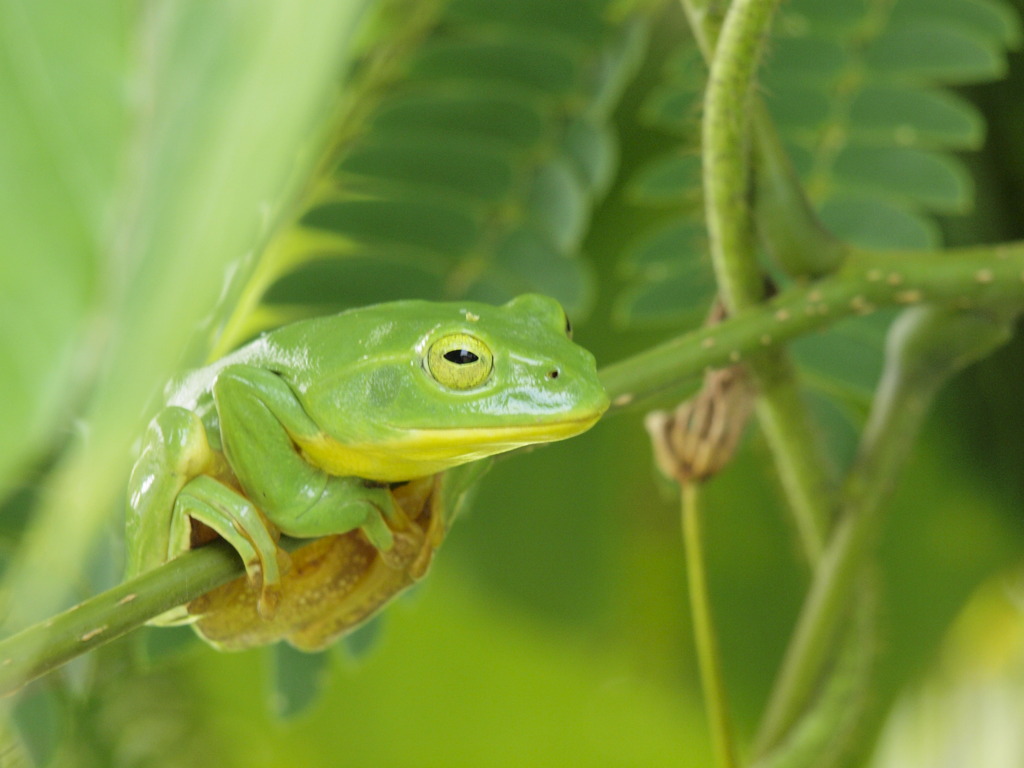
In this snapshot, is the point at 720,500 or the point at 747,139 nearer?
the point at 747,139

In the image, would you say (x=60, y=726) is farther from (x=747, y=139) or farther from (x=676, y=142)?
(x=676, y=142)

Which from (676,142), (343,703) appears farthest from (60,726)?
(676,142)

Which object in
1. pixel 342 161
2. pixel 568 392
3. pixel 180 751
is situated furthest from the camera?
pixel 180 751

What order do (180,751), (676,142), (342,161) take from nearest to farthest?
(342,161)
(180,751)
(676,142)

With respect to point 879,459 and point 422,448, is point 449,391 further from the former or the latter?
point 879,459

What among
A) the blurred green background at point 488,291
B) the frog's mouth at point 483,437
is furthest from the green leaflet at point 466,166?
the frog's mouth at point 483,437

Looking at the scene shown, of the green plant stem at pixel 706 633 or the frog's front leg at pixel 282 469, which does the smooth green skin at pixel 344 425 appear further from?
the green plant stem at pixel 706 633

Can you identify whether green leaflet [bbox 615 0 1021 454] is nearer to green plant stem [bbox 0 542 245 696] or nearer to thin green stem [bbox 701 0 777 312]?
thin green stem [bbox 701 0 777 312]
